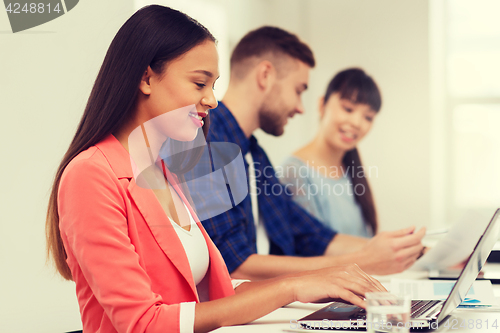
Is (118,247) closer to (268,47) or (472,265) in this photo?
(472,265)

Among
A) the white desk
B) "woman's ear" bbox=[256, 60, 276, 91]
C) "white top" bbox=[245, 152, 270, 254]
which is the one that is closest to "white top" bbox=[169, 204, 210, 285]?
the white desk

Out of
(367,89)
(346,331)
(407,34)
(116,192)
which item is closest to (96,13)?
(116,192)

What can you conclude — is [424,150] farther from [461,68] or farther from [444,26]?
[444,26]

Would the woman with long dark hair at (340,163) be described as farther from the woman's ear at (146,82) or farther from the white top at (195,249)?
the woman's ear at (146,82)

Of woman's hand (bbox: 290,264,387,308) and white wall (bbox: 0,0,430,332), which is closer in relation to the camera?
woman's hand (bbox: 290,264,387,308)

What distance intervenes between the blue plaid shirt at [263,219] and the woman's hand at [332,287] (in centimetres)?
51

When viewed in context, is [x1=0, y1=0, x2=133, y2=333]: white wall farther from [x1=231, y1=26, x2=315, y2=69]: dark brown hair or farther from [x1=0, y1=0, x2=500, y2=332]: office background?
[x1=0, y1=0, x2=500, y2=332]: office background

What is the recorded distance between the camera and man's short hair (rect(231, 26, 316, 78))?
1.78m

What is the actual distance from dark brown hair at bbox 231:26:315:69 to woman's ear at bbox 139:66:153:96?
0.98 m

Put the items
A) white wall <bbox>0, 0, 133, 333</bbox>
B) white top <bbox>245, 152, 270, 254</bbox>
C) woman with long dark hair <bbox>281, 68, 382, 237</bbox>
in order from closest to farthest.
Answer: white wall <bbox>0, 0, 133, 333</bbox> → white top <bbox>245, 152, 270, 254</bbox> → woman with long dark hair <bbox>281, 68, 382, 237</bbox>

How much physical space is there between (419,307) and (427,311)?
4 cm

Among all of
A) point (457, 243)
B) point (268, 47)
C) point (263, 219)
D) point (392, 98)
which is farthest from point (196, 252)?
point (392, 98)

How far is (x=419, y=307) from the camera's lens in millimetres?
750

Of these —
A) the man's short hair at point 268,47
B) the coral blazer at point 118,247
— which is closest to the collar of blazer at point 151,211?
the coral blazer at point 118,247
